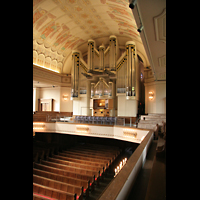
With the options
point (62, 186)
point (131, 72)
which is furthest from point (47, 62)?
point (62, 186)

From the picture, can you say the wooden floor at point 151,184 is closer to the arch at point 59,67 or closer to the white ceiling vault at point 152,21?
the white ceiling vault at point 152,21

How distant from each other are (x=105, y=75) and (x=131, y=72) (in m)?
2.33

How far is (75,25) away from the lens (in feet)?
34.3

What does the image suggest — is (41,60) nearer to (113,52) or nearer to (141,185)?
(113,52)

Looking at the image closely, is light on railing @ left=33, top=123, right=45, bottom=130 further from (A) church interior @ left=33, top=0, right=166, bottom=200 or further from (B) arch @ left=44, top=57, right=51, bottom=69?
(B) arch @ left=44, top=57, right=51, bottom=69

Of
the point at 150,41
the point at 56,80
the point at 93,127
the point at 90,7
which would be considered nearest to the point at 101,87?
the point at 93,127

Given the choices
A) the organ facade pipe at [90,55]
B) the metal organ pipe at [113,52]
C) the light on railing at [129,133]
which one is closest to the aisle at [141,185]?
the light on railing at [129,133]

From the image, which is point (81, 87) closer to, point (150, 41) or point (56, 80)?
point (56, 80)

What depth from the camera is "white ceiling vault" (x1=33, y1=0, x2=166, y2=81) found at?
27.0 feet

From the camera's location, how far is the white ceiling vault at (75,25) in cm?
823

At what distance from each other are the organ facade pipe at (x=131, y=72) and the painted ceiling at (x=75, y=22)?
1.05 metres

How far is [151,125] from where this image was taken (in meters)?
7.12
